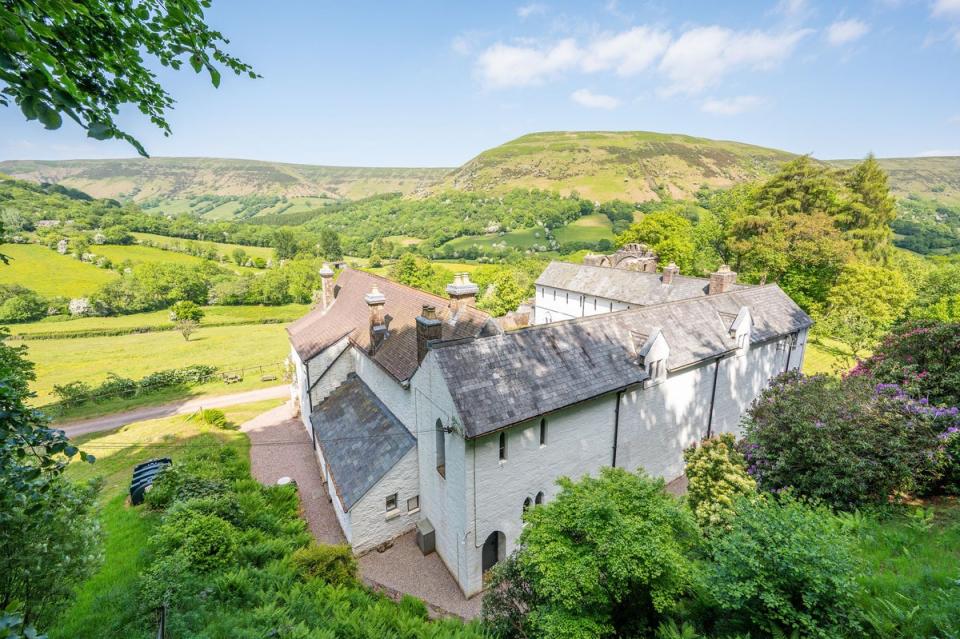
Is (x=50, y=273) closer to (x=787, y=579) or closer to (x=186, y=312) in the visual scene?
(x=186, y=312)

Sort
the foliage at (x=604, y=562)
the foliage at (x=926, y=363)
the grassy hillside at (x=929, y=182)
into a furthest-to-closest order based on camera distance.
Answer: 1. the grassy hillside at (x=929, y=182)
2. the foliage at (x=926, y=363)
3. the foliage at (x=604, y=562)

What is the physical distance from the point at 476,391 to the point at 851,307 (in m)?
41.2

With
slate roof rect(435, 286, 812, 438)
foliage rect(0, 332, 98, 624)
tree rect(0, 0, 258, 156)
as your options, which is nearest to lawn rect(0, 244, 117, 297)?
foliage rect(0, 332, 98, 624)

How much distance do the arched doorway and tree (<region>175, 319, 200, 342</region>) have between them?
198 feet

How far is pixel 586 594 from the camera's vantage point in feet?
29.8

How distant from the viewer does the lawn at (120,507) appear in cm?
1020

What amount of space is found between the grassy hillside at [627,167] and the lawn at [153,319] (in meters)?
119

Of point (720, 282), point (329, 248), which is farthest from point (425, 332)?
point (329, 248)

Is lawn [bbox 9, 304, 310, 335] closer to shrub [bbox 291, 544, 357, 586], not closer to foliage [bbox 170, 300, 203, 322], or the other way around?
foliage [bbox 170, 300, 203, 322]

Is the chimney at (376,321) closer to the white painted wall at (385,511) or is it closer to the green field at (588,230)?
the white painted wall at (385,511)

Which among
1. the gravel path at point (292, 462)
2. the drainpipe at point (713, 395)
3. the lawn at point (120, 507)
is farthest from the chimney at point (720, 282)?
the lawn at point (120, 507)

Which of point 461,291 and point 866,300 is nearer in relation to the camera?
point 461,291

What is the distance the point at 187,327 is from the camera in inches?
2315

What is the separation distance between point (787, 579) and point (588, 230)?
423ft
